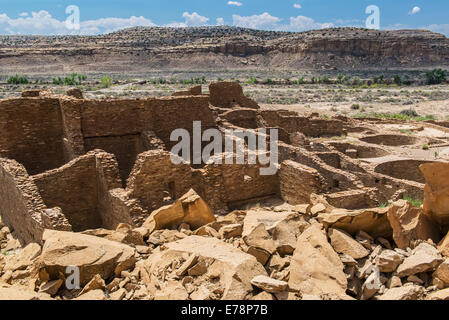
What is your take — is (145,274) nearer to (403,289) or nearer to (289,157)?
(403,289)

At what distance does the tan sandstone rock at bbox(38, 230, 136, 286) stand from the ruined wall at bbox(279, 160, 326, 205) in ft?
17.8

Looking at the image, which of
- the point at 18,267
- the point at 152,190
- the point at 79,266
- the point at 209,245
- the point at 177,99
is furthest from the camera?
the point at 177,99

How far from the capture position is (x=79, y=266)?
5434 millimetres

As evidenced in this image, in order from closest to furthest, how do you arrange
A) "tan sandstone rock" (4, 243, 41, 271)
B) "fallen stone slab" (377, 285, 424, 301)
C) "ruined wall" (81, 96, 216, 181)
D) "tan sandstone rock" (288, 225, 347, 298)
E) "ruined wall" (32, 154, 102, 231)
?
"fallen stone slab" (377, 285, 424, 301) → "tan sandstone rock" (288, 225, 347, 298) → "tan sandstone rock" (4, 243, 41, 271) → "ruined wall" (32, 154, 102, 231) → "ruined wall" (81, 96, 216, 181)

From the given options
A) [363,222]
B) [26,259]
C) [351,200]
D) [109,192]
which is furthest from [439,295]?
[109,192]

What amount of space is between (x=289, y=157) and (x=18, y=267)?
919cm

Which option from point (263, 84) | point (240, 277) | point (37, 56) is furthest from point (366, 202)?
point (37, 56)

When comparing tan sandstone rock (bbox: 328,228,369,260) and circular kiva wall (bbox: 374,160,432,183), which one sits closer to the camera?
tan sandstone rock (bbox: 328,228,369,260)

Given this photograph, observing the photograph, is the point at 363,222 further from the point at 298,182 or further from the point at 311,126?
the point at 311,126

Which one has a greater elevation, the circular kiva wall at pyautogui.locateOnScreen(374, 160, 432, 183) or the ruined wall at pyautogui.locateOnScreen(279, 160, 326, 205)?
the ruined wall at pyautogui.locateOnScreen(279, 160, 326, 205)

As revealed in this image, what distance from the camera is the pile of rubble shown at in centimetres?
475

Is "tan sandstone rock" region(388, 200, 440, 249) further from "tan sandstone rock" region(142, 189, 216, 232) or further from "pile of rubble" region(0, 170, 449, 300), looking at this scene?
"tan sandstone rock" region(142, 189, 216, 232)

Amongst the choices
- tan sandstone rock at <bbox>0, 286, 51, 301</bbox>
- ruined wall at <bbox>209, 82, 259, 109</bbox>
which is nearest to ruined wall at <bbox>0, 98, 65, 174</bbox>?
tan sandstone rock at <bbox>0, 286, 51, 301</bbox>

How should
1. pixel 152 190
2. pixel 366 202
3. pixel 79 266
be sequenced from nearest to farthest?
pixel 79 266 → pixel 366 202 → pixel 152 190
